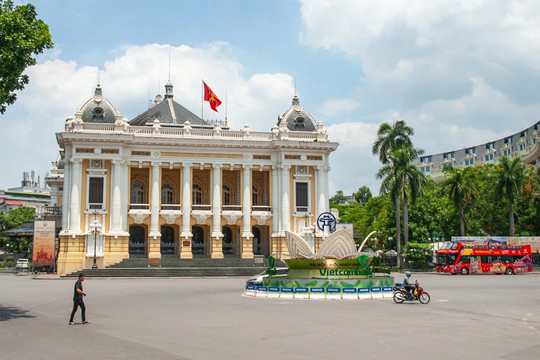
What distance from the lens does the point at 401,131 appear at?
60094 millimetres

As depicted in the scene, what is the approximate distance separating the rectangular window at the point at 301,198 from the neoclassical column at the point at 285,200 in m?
1.01

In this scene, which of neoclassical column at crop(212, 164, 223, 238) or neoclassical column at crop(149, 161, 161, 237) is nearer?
neoclassical column at crop(149, 161, 161, 237)

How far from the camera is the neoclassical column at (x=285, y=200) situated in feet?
179

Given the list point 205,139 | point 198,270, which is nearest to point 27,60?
point 198,270

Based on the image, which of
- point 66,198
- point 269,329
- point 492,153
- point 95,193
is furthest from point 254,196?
point 492,153

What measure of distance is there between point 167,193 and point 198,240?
5.68 meters

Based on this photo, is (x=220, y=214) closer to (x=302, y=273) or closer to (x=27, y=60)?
(x=302, y=273)

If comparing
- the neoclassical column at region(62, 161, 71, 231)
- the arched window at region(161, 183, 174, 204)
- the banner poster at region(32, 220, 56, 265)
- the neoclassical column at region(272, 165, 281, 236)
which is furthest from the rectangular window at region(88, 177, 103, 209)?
the neoclassical column at region(272, 165, 281, 236)

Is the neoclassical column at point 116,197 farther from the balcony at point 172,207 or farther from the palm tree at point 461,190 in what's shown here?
the palm tree at point 461,190

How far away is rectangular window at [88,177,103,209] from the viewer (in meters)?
50.9

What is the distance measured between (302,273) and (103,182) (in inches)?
1123

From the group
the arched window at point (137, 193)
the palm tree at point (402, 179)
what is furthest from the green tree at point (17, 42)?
the palm tree at point (402, 179)

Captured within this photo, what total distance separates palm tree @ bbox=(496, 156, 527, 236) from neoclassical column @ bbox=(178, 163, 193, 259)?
32574mm

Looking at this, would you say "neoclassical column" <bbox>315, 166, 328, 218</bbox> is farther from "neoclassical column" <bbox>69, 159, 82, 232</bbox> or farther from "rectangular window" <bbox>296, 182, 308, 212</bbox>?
"neoclassical column" <bbox>69, 159, 82, 232</bbox>
